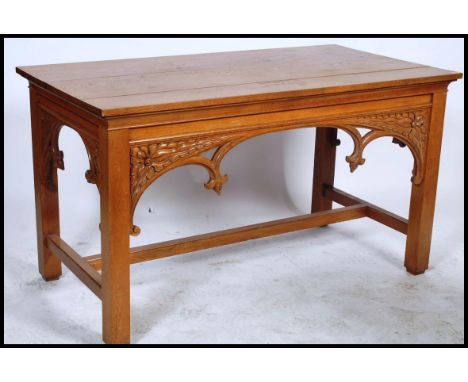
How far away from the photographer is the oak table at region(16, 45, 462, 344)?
373cm

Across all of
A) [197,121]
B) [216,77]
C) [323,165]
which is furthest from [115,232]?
[323,165]

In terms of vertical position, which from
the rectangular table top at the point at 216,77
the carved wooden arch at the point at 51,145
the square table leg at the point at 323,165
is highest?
the rectangular table top at the point at 216,77

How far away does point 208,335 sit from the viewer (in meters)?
4.11

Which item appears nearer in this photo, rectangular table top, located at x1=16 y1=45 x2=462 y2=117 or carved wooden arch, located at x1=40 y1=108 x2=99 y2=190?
rectangular table top, located at x1=16 y1=45 x2=462 y2=117

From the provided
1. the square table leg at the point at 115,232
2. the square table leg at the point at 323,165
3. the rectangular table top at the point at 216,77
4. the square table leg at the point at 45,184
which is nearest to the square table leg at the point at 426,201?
the rectangular table top at the point at 216,77

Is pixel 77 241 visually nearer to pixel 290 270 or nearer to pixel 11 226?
pixel 11 226

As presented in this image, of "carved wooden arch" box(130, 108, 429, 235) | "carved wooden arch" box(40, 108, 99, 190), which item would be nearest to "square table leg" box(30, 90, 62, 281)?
"carved wooden arch" box(40, 108, 99, 190)

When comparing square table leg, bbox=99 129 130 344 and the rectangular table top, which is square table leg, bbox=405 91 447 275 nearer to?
the rectangular table top

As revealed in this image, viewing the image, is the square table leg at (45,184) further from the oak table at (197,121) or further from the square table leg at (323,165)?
the square table leg at (323,165)

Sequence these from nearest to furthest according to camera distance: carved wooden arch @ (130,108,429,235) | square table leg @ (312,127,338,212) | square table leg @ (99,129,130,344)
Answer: square table leg @ (99,129,130,344) < carved wooden arch @ (130,108,429,235) < square table leg @ (312,127,338,212)

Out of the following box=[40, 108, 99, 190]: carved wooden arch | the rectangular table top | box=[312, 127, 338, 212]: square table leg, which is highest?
the rectangular table top

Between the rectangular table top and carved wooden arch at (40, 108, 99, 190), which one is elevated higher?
the rectangular table top

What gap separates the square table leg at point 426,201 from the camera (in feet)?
15.0

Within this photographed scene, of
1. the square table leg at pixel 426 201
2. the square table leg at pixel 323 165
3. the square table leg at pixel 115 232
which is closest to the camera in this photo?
the square table leg at pixel 115 232
